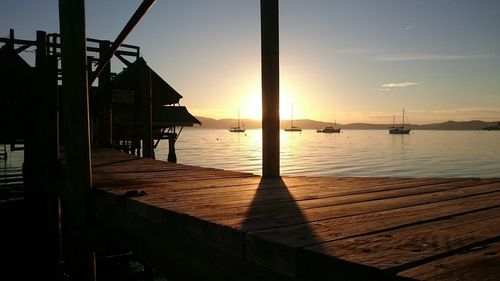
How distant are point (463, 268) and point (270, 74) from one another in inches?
119

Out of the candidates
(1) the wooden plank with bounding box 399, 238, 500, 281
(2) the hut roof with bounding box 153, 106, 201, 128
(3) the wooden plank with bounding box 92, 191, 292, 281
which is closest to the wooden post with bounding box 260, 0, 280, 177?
(3) the wooden plank with bounding box 92, 191, 292, 281

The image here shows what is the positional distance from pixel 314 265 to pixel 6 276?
10963 mm

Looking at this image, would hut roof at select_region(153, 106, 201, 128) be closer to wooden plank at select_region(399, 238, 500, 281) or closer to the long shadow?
the long shadow

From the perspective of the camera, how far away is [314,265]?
130cm

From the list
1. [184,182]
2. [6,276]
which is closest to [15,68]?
[6,276]

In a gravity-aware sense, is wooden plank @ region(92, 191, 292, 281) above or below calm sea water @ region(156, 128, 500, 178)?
above

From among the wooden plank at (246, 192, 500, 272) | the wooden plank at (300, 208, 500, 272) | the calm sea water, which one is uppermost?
the wooden plank at (300, 208, 500, 272)

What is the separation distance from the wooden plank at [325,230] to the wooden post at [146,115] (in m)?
7.96

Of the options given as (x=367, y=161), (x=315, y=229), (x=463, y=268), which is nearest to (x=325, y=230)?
(x=315, y=229)

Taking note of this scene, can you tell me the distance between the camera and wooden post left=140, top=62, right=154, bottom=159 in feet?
30.4

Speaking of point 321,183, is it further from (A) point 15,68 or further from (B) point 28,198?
(A) point 15,68

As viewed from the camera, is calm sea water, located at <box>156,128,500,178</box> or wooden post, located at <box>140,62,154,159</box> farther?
calm sea water, located at <box>156,128,500,178</box>

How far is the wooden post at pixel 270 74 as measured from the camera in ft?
12.7

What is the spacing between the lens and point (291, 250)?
139cm
